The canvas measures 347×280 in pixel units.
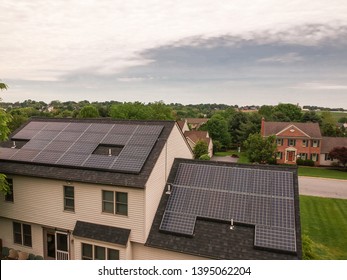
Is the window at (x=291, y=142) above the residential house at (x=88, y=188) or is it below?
below

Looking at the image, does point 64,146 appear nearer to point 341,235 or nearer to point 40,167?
point 40,167

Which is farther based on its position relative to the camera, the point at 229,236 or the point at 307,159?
the point at 307,159

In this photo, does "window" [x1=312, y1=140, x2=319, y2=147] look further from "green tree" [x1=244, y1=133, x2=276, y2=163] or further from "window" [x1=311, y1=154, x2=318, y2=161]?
"green tree" [x1=244, y1=133, x2=276, y2=163]

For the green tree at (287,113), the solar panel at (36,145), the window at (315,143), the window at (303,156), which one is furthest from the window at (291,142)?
the solar panel at (36,145)

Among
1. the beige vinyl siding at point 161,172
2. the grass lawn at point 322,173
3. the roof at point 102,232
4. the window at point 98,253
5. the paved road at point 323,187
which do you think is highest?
the beige vinyl siding at point 161,172

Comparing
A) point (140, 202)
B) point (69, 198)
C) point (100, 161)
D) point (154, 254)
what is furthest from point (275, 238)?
point (69, 198)

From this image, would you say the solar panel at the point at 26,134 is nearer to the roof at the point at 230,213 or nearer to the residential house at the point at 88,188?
the residential house at the point at 88,188

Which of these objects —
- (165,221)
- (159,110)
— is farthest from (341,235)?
(159,110)
